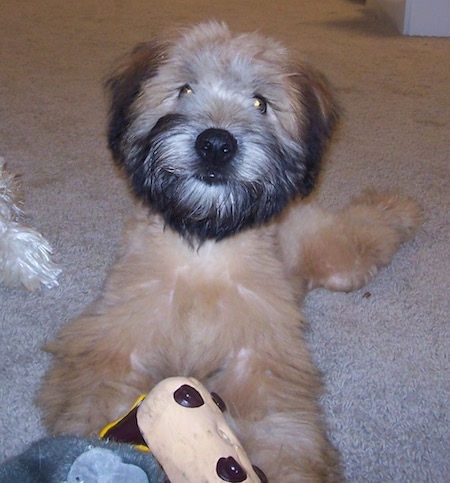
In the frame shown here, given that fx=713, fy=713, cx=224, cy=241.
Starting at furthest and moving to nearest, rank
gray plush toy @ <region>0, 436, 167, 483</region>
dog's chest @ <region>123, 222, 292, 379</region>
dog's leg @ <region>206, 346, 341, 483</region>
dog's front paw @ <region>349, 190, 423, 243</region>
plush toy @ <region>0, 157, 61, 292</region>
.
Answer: dog's front paw @ <region>349, 190, 423, 243</region>
plush toy @ <region>0, 157, 61, 292</region>
dog's chest @ <region>123, 222, 292, 379</region>
dog's leg @ <region>206, 346, 341, 483</region>
gray plush toy @ <region>0, 436, 167, 483</region>

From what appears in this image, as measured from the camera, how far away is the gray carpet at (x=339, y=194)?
118cm

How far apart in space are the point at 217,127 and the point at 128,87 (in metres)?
0.22

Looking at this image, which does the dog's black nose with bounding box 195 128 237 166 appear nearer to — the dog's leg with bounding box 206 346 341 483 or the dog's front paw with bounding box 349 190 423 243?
the dog's leg with bounding box 206 346 341 483

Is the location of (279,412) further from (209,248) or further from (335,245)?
(335,245)

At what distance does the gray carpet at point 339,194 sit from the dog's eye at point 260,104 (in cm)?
46

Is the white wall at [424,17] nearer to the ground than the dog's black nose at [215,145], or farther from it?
nearer to the ground

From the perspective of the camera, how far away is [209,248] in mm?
1213

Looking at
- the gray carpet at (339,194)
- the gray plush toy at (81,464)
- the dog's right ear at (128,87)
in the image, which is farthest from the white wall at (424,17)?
the gray plush toy at (81,464)

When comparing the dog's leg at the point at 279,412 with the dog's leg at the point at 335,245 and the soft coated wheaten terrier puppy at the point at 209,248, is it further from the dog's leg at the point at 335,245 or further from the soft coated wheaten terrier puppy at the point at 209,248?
the dog's leg at the point at 335,245

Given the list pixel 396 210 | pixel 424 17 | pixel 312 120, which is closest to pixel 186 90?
pixel 312 120

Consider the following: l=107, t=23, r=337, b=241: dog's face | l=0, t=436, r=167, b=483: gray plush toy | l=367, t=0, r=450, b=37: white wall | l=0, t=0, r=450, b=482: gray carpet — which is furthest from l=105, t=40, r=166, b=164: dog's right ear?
l=367, t=0, r=450, b=37: white wall

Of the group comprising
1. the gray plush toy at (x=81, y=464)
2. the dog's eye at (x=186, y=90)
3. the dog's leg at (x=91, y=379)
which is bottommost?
the dog's leg at (x=91, y=379)

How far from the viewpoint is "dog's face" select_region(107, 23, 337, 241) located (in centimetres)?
108

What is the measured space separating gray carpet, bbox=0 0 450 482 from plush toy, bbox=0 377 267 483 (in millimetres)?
315
